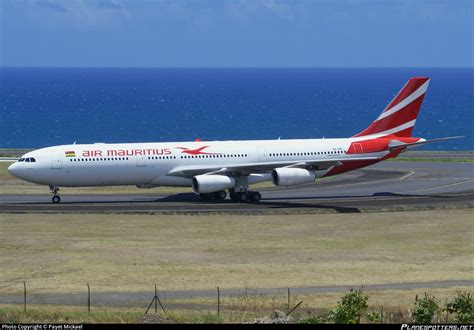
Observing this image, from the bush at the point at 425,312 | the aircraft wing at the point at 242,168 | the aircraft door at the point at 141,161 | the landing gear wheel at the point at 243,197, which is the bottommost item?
the bush at the point at 425,312

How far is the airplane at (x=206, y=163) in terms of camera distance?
75562 millimetres

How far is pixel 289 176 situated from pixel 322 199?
5460 millimetres

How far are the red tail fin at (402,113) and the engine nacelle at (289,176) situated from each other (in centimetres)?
863

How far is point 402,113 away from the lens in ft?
274

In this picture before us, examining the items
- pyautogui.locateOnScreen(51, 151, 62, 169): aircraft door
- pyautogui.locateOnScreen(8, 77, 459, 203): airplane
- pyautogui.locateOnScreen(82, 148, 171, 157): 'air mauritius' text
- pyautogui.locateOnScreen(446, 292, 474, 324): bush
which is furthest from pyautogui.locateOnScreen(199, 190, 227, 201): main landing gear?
pyautogui.locateOnScreen(446, 292, 474, 324): bush

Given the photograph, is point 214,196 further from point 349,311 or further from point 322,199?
point 349,311

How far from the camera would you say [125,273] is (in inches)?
2061

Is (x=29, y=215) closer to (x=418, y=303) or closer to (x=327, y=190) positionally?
(x=327, y=190)

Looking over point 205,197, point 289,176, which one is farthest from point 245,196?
point 289,176

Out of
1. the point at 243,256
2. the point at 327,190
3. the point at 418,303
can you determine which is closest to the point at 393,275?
the point at 243,256

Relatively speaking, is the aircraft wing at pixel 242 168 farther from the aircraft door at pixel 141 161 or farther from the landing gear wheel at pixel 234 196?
the aircraft door at pixel 141 161

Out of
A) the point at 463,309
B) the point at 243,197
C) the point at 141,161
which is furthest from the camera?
the point at 243,197

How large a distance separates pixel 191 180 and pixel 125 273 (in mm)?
26198

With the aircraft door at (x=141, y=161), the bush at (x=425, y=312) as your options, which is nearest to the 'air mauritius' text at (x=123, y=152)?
the aircraft door at (x=141, y=161)
